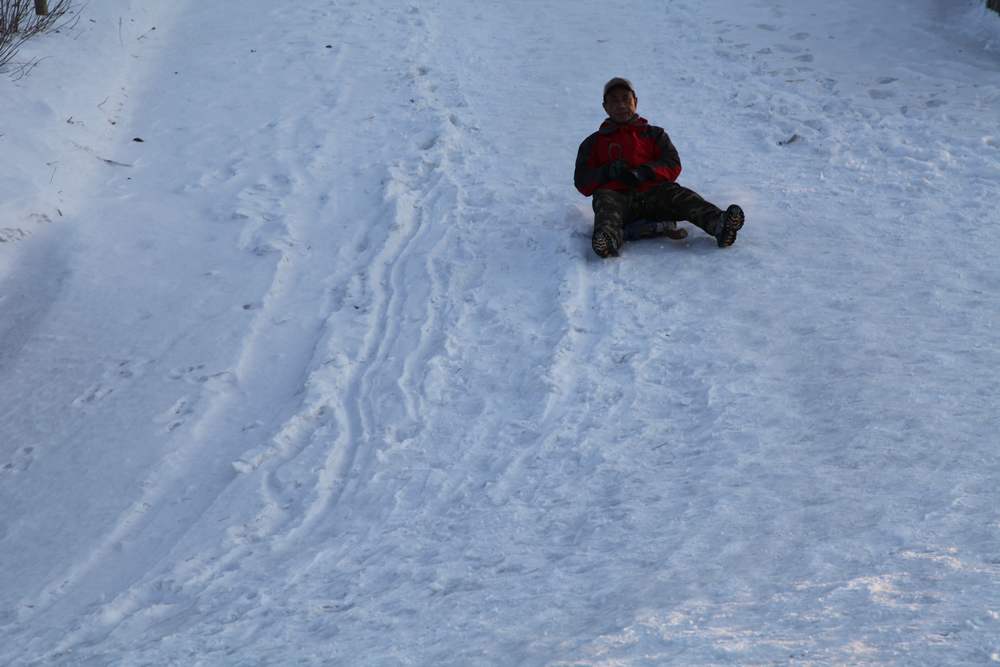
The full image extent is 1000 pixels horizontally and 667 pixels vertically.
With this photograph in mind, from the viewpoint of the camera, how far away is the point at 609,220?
20.6 ft

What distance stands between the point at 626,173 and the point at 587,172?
24 centimetres

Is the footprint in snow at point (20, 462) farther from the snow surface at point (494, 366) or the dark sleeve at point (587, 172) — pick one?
the dark sleeve at point (587, 172)

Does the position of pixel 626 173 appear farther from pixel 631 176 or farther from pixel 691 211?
pixel 691 211

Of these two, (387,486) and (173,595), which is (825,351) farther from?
(173,595)

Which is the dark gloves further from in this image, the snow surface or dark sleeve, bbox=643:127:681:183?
the snow surface

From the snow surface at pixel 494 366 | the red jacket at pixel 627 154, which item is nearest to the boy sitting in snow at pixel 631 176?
the red jacket at pixel 627 154

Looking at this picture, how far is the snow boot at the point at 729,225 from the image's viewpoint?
6.12 meters

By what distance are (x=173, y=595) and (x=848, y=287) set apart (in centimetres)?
364

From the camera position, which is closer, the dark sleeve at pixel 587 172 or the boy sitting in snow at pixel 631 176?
the boy sitting in snow at pixel 631 176

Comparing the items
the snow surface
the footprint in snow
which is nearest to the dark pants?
the snow surface

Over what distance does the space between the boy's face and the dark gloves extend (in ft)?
0.87

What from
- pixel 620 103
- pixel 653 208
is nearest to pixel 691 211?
pixel 653 208

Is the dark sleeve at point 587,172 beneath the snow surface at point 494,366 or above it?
above

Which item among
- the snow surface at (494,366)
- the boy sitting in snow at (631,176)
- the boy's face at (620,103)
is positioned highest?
the boy's face at (620,103)
